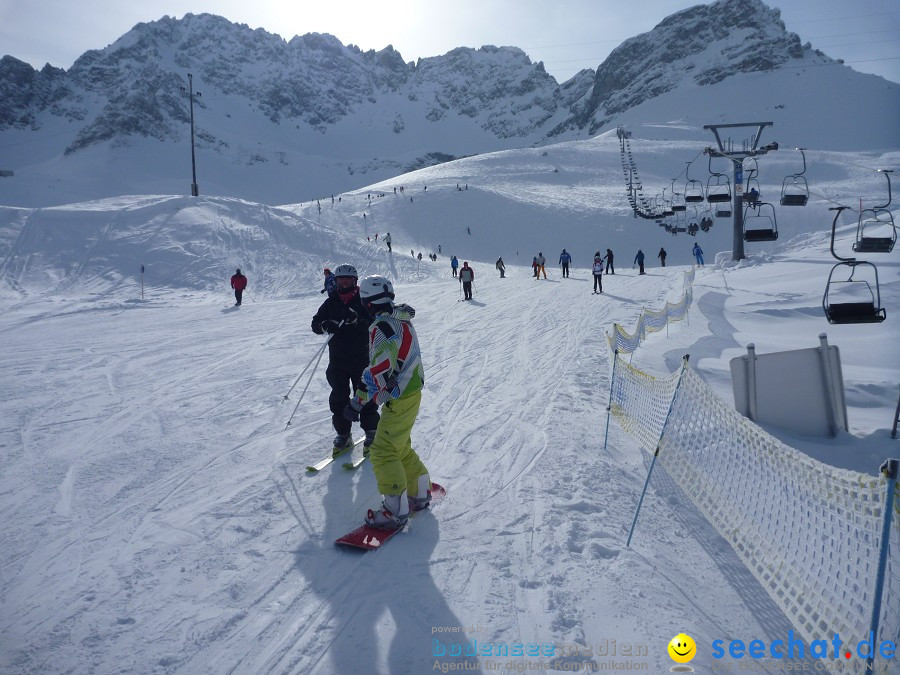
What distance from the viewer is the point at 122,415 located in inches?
276

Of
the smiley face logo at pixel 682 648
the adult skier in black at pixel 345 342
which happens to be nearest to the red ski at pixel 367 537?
the adult skier in black at pixel 345 342

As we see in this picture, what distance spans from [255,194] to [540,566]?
329 feet

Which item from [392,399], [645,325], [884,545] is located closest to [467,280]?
[645,325]

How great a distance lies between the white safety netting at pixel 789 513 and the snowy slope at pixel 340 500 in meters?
0.26

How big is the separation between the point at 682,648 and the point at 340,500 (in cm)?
287

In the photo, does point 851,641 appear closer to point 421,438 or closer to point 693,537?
point 693,537

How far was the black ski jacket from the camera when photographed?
18.0 feet

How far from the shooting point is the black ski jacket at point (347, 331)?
5500 mm

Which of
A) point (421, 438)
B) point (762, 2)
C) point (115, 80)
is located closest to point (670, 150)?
point (421, 438)

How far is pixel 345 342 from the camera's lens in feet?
18.3

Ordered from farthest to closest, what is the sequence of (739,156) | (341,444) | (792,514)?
1. (739,156)
2. (341,444)
3. (792,514)

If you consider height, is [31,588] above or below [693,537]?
above

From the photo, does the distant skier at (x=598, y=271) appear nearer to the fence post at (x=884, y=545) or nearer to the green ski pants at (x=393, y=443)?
the green ski pants at (x=393, y=443)

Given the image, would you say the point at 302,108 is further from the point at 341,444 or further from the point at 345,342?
the point at 341,444
